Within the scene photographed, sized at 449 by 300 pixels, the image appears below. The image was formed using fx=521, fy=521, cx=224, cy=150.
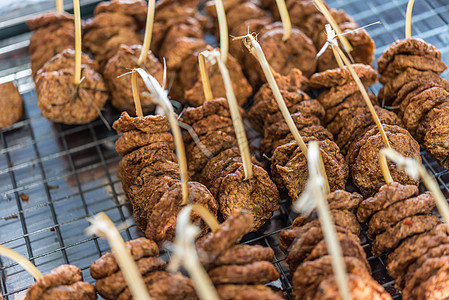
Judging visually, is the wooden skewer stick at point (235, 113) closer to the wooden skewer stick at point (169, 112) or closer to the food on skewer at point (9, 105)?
the wooden skewer stick at point (169, 112)

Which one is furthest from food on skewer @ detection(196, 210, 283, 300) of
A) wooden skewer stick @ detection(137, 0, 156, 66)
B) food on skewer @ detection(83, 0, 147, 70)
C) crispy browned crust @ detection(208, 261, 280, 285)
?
food on skewer @ detection(83, 0, 147, 70)

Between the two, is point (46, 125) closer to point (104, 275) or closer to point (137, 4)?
point (137, 4)

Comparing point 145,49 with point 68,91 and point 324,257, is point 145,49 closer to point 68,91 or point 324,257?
point 68,91

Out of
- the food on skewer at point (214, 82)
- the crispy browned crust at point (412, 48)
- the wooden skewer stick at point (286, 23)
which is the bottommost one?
the food on skewer at point (214, 82)

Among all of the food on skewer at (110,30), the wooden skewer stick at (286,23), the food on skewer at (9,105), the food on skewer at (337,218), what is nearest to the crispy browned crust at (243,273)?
the food on skewer at (337,218)

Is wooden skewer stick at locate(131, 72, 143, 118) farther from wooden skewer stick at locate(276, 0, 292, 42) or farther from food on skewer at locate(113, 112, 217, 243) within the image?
wooden skewer stick at locate(276, 0, 292, 42)
